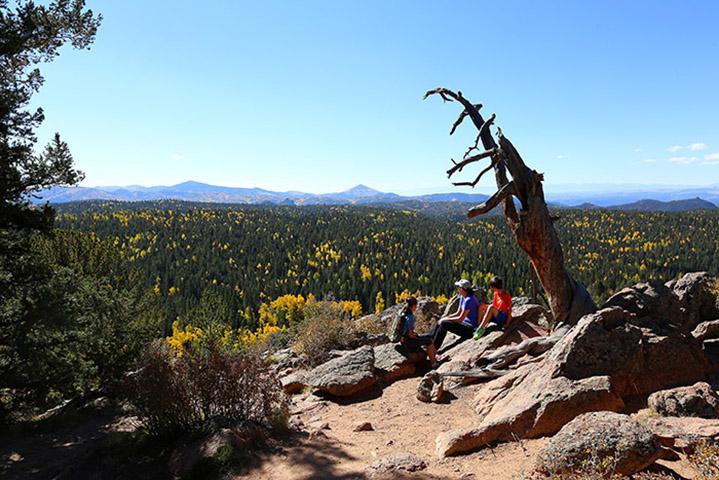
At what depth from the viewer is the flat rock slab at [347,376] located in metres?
8.95

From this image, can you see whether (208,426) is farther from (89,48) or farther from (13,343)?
(89,48)

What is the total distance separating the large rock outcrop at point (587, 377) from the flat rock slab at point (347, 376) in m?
2.74

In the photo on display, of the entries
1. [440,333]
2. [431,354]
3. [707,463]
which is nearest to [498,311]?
[440,333]

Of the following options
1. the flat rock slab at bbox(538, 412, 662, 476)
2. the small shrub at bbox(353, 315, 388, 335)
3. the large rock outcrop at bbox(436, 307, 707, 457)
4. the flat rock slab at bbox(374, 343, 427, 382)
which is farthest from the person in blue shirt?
the flat rock slab at bbox(538, 412, 662, 476)

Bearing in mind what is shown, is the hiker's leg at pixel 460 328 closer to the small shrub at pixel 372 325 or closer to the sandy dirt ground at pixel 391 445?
the sandy dirt ground at pixel 391 445

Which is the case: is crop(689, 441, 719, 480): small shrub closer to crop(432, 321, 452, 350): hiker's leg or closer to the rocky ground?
the rocky ground

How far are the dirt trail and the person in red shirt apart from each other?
238cm

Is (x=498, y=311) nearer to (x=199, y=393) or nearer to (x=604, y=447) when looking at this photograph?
(x=604, y=447)

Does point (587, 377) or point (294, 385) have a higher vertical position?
Result: point (587, 377)

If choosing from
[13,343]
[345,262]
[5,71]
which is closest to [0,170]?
[5,71]

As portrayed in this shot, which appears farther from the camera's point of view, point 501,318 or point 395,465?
point 501,318

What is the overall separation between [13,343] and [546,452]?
37.7ft

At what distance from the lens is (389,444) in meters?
6.48

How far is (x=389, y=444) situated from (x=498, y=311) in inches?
201
